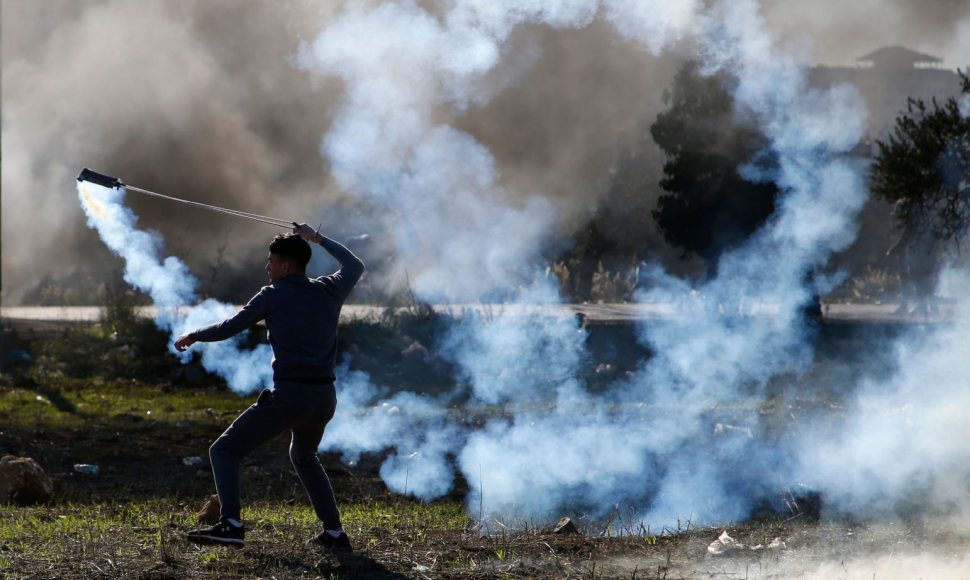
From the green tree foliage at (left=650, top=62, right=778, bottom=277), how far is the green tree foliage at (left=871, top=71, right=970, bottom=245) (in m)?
1.98

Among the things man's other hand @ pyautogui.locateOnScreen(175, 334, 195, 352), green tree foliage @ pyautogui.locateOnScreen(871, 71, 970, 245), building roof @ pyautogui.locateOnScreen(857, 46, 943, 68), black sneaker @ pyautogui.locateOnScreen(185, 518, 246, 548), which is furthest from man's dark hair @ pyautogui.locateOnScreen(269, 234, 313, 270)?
building roof @ pyautogui.locateOnScreen(857, 46, 943, 68)

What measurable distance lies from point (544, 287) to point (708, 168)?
4065mm

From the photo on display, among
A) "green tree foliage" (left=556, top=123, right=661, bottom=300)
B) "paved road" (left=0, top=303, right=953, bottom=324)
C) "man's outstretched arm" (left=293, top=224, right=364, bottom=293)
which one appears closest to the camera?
"man's outstretched arm" (left=293, top=224, right=364, bottom=293)

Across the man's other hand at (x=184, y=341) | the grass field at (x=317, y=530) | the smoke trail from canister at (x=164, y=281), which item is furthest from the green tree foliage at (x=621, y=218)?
the man's other hand at (x=184, y=341)

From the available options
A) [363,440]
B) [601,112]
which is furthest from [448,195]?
[363,440]

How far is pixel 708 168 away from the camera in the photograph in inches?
624

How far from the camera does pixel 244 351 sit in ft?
38.0

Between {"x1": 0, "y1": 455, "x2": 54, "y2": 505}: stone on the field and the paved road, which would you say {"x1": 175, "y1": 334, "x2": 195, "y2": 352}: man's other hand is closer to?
{"x1": 0, "y1": 455, "x2": 54, "y2": 505}: stone on the field

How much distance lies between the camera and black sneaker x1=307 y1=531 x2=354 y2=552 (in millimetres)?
4777

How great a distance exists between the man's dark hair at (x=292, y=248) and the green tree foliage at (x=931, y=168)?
11686 millimetres

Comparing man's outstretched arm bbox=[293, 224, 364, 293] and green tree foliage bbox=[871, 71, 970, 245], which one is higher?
green tree foliage bbox=[871, 71, 970, 245]

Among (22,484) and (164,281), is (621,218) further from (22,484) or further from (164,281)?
(22,484)

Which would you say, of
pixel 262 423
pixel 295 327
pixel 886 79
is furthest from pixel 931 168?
pixel 886 79

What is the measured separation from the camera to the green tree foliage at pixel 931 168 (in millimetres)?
13414
